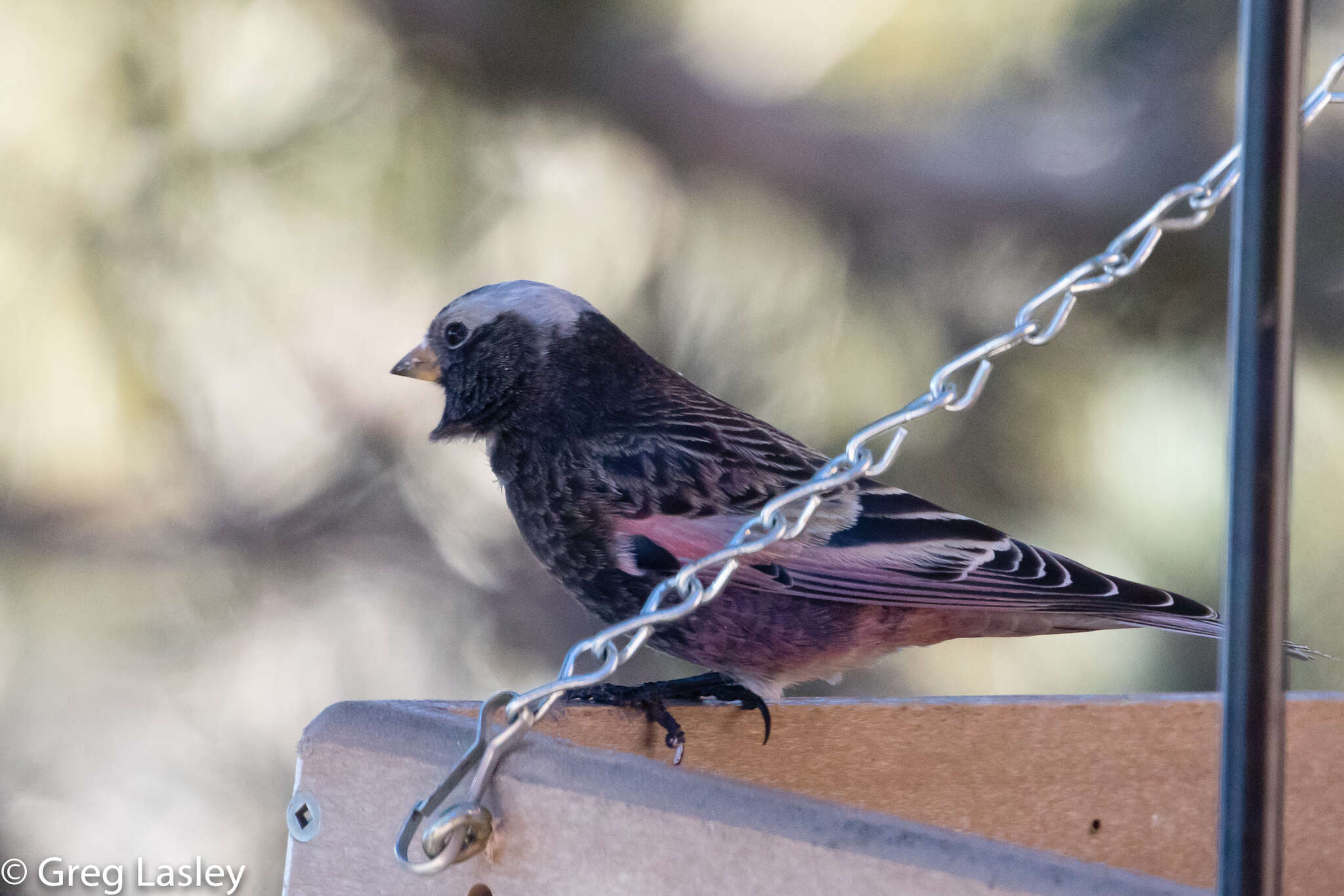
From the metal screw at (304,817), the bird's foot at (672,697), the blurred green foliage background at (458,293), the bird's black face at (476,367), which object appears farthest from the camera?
the blurred green foliage background at (458,293)

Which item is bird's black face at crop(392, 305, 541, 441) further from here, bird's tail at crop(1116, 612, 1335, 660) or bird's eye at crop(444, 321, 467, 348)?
bird's tail at crop(1116, 612, 1335, 660)

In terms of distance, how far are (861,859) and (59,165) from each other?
106cm

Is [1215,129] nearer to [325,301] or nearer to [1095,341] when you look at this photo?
[1095,341]

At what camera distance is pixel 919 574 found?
2.37ft

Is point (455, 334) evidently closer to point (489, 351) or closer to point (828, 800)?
point (489, 351)

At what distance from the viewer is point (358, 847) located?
1.54 ft

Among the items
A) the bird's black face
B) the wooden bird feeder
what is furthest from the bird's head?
the wooden bird feeder

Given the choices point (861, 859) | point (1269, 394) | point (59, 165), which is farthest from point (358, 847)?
point (59, 165)

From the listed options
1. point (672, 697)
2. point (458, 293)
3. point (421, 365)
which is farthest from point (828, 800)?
point (458, 293)

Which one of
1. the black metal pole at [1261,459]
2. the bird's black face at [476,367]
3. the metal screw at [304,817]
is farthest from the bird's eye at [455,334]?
the black metal pole at [1261,459]

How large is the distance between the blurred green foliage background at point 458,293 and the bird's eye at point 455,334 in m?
0.38

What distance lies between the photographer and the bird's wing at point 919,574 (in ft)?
2.32

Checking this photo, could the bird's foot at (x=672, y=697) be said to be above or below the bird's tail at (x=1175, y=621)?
below

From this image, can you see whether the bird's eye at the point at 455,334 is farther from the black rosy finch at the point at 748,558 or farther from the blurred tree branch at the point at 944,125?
the blurred tree branch at the point at 944,125
